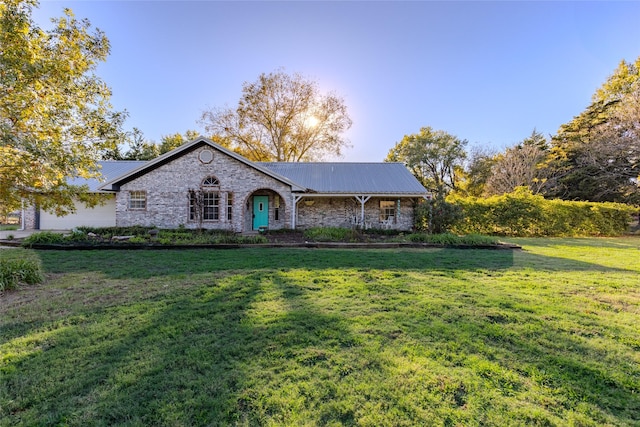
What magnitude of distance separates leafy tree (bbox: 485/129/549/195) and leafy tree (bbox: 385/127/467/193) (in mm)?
5058

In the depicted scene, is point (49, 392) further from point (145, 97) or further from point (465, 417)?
point (145, 97)

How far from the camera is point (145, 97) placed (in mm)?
13391

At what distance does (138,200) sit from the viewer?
14.8 metres

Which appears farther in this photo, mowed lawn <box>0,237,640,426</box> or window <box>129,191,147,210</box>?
window <box>129,191,147,210</box>

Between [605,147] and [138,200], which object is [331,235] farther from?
[605,147]

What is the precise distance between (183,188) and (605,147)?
27.7m

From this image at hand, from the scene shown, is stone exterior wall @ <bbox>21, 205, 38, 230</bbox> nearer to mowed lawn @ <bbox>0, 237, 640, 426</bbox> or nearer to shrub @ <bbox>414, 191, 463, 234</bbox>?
mowed lawn @ <bbox>0, 237, 640, 426</bbox>

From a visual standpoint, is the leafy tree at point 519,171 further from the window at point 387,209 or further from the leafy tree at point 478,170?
the window at point 387,209

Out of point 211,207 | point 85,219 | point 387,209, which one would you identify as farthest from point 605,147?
point 85,219

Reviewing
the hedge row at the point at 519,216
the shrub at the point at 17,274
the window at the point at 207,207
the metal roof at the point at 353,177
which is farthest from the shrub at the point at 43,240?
the hedge row at the point at 519,216

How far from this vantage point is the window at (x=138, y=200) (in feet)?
48.4

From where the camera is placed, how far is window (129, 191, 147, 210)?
48.4 feet

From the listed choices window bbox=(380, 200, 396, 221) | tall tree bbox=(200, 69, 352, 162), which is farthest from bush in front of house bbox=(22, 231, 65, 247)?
tall tree bbox=(200, 69, 352, 162)

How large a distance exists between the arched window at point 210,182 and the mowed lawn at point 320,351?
942 centimetres
